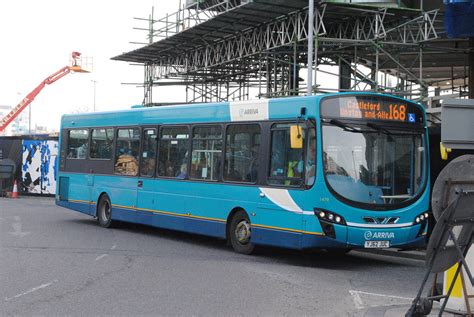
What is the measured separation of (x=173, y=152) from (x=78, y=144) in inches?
196

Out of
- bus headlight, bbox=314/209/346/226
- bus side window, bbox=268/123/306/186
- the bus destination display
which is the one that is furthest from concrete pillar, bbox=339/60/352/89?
bus headlight, bbox=314/209/346/226

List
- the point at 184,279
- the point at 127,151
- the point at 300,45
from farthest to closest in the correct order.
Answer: the point at 300,45
the point at 127,151
the point at 184,279

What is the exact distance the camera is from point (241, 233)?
11.8 meters

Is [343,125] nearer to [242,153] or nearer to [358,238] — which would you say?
[358,238]

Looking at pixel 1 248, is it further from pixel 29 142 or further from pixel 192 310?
pixel 29 142

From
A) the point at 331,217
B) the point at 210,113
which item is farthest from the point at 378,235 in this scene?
the point at 210,113

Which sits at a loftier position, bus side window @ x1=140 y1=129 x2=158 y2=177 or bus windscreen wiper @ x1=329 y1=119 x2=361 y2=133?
bus windscreen wiper @ x1=329 y1=119 x2=361 y2=133

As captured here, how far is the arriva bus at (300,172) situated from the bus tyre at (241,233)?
2 cm

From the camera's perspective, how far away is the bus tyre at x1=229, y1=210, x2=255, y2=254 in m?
11.6

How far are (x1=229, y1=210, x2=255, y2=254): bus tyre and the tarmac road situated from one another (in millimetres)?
238

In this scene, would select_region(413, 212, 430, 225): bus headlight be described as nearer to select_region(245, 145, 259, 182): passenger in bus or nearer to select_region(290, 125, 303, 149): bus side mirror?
select_region(290, 125, 303, 149): bus side mirror

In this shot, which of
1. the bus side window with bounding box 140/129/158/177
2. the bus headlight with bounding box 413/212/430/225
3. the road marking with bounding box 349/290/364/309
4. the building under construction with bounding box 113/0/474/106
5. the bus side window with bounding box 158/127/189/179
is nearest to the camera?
the road marking with bounding box 349/290/364/309

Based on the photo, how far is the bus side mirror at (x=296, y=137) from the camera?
10531 mm

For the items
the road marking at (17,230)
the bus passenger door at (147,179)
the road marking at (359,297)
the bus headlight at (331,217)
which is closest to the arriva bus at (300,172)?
the bus headlight at (331,217)
